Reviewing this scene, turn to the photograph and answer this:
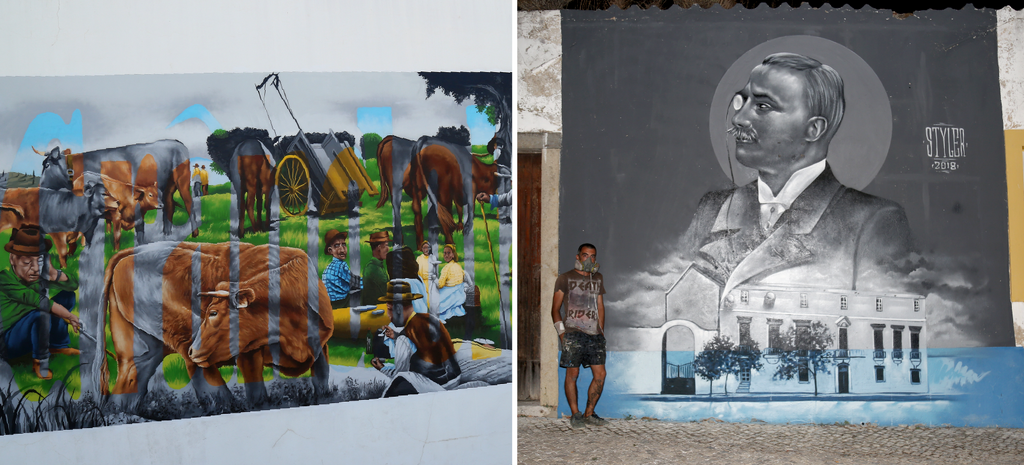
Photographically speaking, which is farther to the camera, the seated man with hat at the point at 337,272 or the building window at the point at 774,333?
the building window at the point at 774,333

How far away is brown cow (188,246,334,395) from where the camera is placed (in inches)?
135

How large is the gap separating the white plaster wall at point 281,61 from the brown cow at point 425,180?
0.48 meters

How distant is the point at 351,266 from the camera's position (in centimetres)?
364

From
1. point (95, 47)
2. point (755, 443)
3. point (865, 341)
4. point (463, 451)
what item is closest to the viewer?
point (95, 47)

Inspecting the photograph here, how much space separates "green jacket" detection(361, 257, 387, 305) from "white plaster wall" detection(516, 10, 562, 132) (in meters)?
2.18

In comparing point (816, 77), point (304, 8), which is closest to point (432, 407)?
point (304, 8)

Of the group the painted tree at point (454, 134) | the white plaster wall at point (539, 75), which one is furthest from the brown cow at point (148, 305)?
the white plaster wall at point (539, 75)

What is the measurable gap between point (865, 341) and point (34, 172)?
5875mm

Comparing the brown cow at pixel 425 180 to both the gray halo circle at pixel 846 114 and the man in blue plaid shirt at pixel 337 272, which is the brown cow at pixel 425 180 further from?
the gray halo circle at pixel 846 114

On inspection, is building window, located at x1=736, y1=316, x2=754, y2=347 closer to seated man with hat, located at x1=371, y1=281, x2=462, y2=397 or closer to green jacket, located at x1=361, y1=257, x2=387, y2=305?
seated man with hat, located at x1=371, y1=281, x2=462, y2=397

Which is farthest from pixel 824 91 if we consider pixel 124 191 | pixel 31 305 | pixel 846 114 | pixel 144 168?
pixel 31 305

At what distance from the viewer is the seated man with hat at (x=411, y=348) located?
3648 millimetres

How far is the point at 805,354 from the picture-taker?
5254 mm

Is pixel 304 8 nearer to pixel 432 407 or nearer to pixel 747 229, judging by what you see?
pixel 432 407
